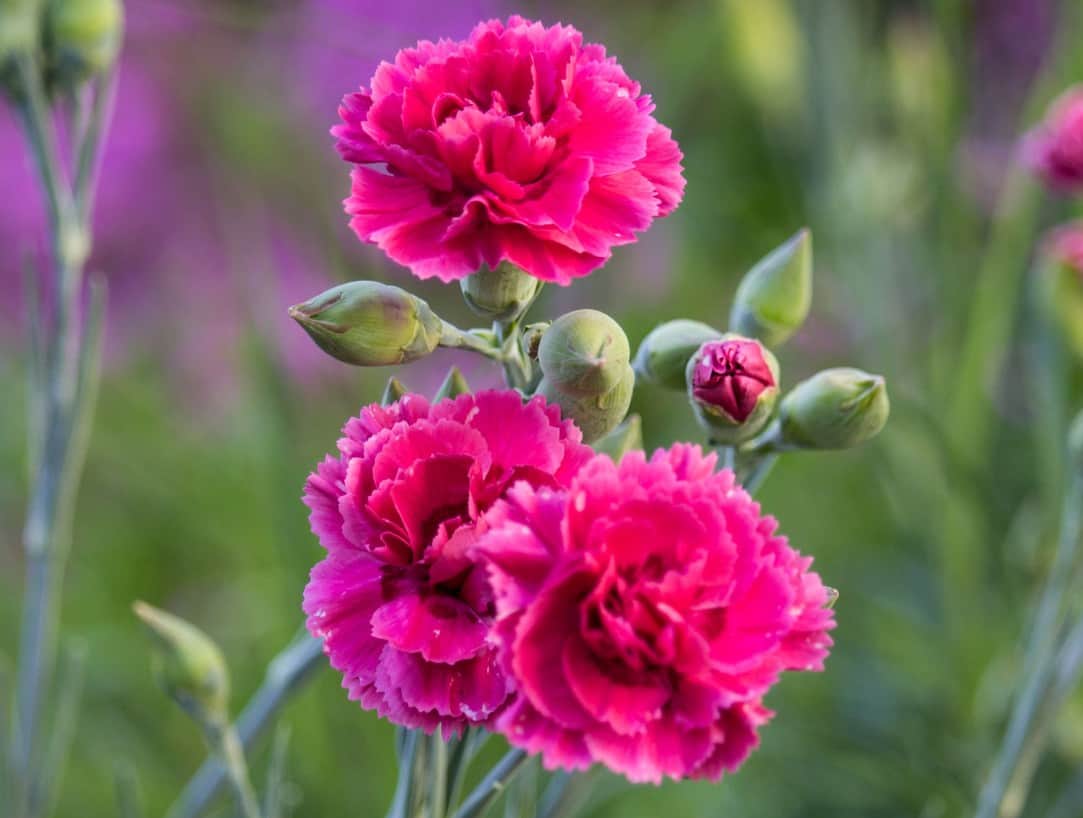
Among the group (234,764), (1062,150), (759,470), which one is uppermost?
(1062,150)

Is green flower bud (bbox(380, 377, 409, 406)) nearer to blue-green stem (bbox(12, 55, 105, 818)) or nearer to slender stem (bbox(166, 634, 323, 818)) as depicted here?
slender stem (bbox(166, 634, 323, 818))

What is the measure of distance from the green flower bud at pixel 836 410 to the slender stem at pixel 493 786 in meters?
0.14

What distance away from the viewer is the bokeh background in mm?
857

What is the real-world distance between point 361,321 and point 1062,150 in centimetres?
51

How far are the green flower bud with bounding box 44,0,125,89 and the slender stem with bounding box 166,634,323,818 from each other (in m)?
0.28

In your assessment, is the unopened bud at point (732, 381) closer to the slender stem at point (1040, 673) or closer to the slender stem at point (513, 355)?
the slender stem at point (513, 355)

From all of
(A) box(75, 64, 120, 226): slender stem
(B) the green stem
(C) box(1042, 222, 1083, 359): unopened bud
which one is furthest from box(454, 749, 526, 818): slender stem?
(C) box(1042, 222, 1083, 359): unopened bud

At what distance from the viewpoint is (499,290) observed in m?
0.37

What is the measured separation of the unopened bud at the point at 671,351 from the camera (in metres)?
0.43

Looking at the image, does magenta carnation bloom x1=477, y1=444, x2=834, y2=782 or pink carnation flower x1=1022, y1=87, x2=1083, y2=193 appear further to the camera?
pink carnation flower x1=1022, y1=87, x2=1083, y2=193

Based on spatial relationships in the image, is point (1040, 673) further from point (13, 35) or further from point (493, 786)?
point (13, 35)

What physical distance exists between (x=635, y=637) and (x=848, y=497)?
966 mm

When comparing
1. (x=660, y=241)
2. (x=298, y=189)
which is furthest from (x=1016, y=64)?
(x=298, y=189)

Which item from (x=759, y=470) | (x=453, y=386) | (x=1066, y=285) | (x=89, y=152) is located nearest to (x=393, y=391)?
(x=453, y=386)
